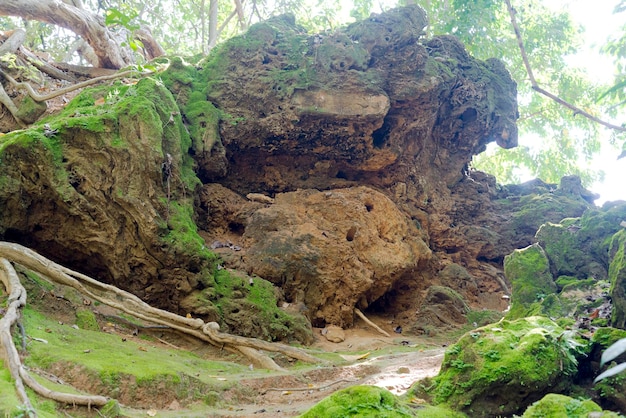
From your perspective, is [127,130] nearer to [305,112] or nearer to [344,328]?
[305,112]

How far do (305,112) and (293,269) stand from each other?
13.3 feet

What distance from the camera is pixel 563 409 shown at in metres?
3.28

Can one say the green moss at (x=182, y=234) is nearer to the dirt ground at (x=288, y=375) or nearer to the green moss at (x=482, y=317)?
the dirt ground at (x=288, y=375)

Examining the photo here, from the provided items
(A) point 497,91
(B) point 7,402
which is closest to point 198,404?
(B) point 7,402

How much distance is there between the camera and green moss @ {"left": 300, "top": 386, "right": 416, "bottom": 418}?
3225 millimetres

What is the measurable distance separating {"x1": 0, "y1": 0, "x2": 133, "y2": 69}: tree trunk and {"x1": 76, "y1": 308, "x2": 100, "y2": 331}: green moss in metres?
8.26

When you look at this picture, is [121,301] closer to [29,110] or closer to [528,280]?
[29,110]

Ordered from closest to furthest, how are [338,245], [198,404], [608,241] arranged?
[198,404], [608,241], [338,245]

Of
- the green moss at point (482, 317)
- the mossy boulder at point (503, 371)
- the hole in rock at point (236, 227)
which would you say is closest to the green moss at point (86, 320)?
the mossy boulder at point (503, 371)

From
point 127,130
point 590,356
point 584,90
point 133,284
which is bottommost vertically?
point 133,284

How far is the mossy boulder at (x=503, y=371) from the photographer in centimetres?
397

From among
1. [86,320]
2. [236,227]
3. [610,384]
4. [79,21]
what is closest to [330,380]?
[610,384]

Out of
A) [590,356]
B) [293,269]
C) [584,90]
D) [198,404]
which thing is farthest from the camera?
[584,90]

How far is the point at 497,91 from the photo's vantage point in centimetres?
1424
